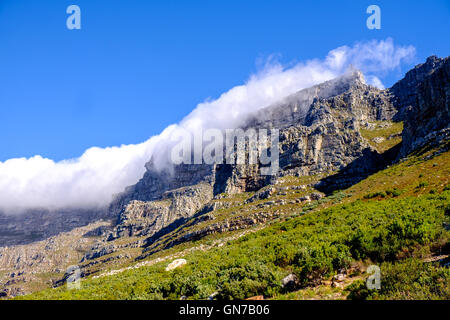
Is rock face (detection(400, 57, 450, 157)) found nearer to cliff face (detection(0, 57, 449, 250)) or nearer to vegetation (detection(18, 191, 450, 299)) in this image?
cliff face (detection(0, 57, 449, 250))

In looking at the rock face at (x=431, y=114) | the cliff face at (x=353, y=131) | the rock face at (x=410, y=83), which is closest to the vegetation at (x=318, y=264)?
the rock face at (x=431, y=114)

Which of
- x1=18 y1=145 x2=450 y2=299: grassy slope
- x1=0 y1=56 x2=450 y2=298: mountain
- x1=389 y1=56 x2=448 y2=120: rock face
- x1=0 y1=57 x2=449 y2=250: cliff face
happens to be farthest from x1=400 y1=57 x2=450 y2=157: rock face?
x1=389 y1=56 x2=448 y2=120: rock face

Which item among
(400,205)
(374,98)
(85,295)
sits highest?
(374,98)

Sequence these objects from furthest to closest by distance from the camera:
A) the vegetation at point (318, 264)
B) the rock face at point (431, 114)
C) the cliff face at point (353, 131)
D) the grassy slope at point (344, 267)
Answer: the cliff face at point (353, 131) → the rock face at point (431, 114) → the vegetation at point (318, 264) → the grassy slope at point (344, 267)

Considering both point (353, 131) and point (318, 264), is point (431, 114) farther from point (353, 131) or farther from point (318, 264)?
point (318, 264)

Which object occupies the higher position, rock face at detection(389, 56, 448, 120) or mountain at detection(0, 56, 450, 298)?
rock face at detection(389, 56, 448, 120)

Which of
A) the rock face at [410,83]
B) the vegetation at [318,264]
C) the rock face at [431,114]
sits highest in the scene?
the rock face at [410,83]

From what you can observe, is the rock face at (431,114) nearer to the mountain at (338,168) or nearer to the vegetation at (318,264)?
the mountain at (338,168)

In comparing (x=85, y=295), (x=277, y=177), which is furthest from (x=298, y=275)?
(x=277, y=177)

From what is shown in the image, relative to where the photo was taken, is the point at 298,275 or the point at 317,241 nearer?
the point at 298,275

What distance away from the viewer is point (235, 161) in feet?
543

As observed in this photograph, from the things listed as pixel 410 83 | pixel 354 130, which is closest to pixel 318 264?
pixel 354 130
